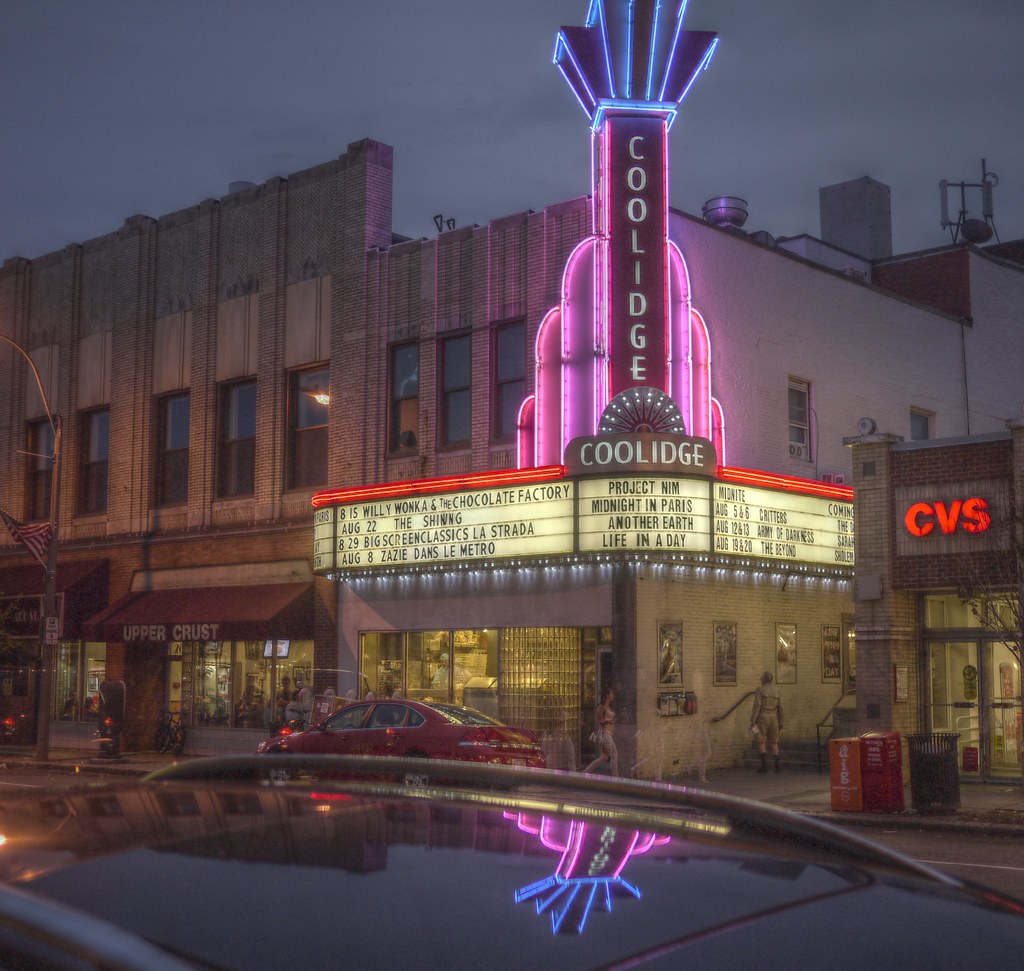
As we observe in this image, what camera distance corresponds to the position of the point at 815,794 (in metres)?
20.6

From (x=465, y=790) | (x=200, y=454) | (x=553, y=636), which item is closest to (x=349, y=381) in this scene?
(x=200, y=454)

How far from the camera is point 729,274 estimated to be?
990 inches

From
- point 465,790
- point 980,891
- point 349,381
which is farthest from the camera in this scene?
point 349,381

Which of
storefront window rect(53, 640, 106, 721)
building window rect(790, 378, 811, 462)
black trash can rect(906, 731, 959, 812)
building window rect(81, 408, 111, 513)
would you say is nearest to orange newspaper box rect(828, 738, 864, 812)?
black trash can rect(906, 731, 959, 812)

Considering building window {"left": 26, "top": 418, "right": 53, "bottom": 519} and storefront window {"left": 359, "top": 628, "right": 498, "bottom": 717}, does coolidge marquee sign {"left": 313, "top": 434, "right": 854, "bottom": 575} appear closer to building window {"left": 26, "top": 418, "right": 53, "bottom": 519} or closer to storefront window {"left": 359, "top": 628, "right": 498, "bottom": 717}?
storefront window {"left": 359, "top": 628, "right": 498, "bottom": 717}

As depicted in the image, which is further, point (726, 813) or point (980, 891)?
point (726, 813)

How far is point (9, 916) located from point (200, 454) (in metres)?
29.3

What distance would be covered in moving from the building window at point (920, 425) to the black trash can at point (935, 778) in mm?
13953

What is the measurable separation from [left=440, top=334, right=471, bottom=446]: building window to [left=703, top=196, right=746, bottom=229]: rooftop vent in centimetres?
883

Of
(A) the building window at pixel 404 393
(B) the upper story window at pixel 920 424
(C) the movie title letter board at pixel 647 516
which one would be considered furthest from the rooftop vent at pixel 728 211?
(C) the movie title letter board at pixel 647 516

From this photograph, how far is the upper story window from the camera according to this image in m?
30.4

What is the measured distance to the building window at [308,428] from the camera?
2808cm

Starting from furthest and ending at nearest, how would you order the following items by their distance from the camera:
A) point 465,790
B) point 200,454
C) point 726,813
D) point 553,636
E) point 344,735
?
point 200,454, point 553,636, point 344,735, point 465,790, point 726,813

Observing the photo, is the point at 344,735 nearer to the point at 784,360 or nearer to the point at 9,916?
the point at 784,360
